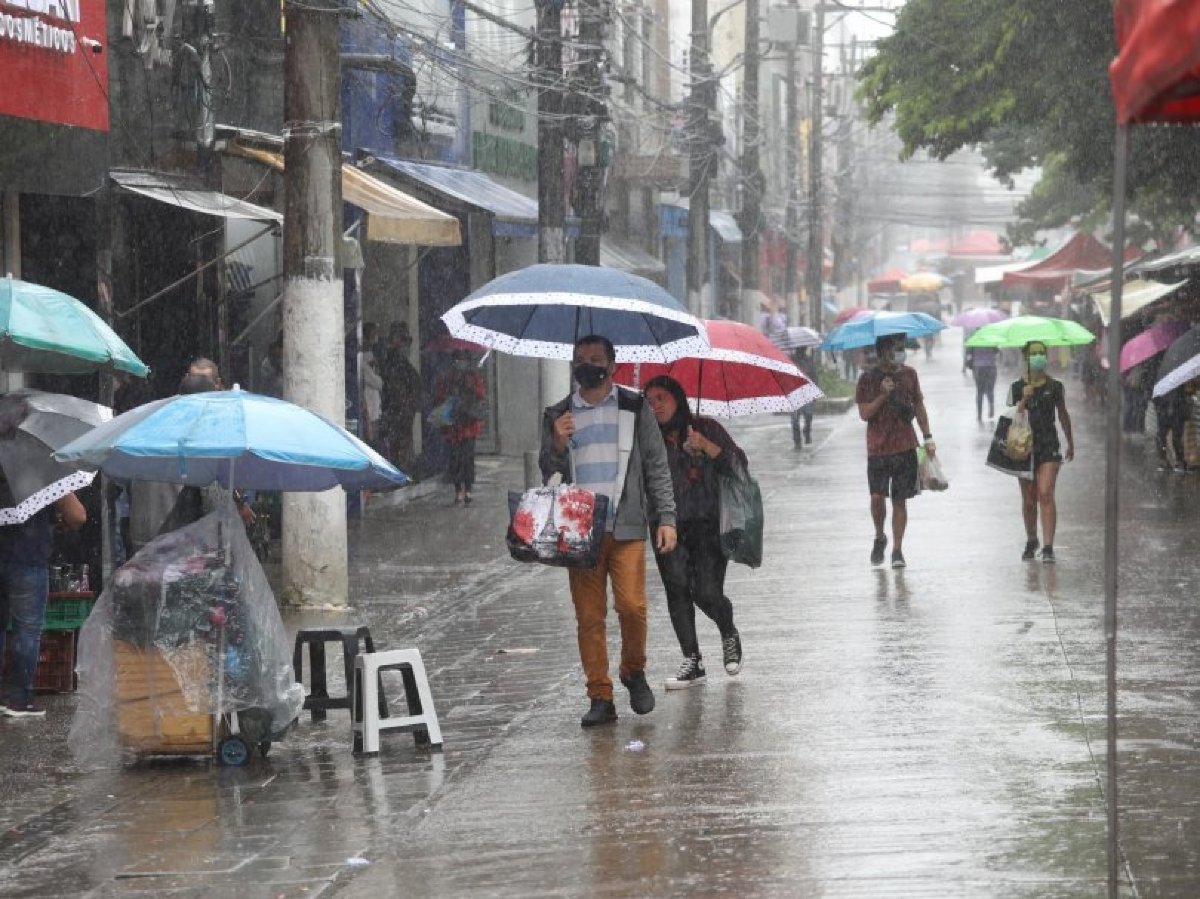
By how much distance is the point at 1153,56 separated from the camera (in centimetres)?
528

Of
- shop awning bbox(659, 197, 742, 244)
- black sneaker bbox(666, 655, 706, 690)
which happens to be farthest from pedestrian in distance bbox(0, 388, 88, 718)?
shop awning bbox(659, 197, 742, 244)

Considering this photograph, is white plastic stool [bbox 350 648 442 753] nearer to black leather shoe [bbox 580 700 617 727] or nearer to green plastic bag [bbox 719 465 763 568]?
black leather shoe [bbox 580 700 617 727]

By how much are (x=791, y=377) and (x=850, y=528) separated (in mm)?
7376

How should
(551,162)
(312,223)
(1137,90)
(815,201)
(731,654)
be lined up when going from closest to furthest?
(1137,90), (731,654), (312,223), (551,162), (815,201)

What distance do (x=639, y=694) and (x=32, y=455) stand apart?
120 inches

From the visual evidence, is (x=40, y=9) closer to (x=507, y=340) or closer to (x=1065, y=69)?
(x=507, y=340)

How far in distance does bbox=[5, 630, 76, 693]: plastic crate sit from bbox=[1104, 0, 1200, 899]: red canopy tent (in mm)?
6484

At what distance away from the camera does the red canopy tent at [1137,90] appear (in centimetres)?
516

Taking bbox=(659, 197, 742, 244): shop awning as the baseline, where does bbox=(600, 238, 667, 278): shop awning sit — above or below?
below

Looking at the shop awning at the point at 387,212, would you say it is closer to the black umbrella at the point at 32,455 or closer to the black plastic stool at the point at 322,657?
the black umbrella at the point at 32,455

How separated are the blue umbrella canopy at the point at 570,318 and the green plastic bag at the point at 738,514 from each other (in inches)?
26.7

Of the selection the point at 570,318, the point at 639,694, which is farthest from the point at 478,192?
the point at 639,694

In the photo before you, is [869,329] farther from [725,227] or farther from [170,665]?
[725,227]

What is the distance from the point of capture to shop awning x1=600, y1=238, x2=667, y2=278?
33.5 meters
